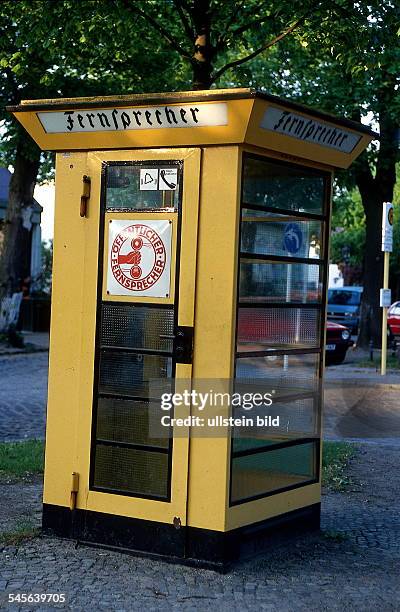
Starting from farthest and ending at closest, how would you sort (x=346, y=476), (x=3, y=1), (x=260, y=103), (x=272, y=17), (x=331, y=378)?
(x=331, y=378) < (x=3, y=1) < (x=272, y=17) < (x=346, y=476) < (x=260, y=103)

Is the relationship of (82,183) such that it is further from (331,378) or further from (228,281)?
(331,378)

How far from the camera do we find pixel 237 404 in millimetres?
6125

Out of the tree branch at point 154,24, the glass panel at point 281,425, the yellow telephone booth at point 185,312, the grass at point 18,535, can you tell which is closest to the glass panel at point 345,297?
the tree branch at point 154,24

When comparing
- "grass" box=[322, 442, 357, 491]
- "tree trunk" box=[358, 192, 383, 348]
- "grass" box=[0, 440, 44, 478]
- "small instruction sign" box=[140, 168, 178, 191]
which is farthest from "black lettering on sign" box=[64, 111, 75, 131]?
"tree trunk" box=[358, 192, 383, 348]

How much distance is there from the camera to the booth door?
600 cm

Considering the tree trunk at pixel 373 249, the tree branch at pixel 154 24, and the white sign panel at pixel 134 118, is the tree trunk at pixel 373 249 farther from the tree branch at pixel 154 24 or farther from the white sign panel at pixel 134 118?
the white sign panel at pixel 134 118

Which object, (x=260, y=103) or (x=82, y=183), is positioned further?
(x=82, y=183)

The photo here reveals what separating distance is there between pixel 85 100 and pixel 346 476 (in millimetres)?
4513

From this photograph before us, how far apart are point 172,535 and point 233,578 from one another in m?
0.46

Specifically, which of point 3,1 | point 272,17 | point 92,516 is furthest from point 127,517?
point 3,1

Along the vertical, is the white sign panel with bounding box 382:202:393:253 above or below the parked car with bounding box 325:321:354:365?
above

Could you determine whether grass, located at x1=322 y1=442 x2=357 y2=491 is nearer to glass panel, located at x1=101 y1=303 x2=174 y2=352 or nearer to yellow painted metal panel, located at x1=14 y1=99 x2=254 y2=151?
glass panel, located at x1=101 y1=303 x2=174 y2=352

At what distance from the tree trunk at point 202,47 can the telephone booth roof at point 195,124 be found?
357 cm

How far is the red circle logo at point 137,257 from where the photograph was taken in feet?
20.0
